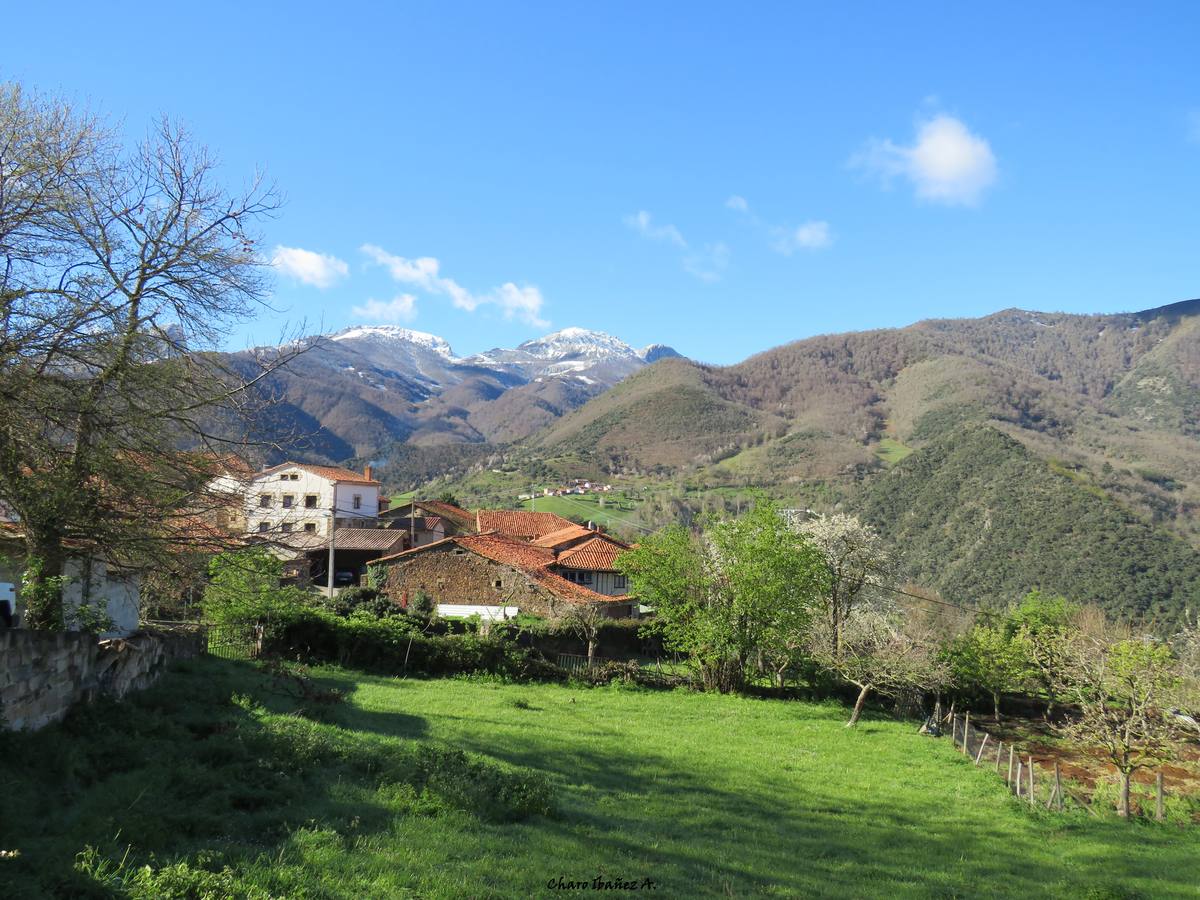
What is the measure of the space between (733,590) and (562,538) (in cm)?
2764

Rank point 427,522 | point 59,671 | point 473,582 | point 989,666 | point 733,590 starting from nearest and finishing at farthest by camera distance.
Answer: point 59,671, point 733,590, point 989,666, point 473,582, point 427,522

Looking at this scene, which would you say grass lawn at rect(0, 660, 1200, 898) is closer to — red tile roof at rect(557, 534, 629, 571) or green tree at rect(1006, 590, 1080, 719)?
green tree at rect(1006, 590, 1080, 719)

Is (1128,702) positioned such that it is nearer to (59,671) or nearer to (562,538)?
(59,671)

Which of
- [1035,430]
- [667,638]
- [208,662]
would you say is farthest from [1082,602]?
[1035,430]

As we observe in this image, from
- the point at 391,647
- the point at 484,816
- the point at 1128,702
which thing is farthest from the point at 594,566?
the point at 484,816

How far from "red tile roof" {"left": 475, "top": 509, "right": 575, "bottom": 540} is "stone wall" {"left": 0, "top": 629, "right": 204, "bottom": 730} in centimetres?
5222

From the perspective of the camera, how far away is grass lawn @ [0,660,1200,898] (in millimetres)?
6902

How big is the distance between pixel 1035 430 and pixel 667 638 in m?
144

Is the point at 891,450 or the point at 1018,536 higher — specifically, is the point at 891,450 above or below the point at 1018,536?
above

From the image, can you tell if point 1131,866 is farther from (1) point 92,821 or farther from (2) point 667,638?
(2) point 667,638

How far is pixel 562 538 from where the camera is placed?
5800cm

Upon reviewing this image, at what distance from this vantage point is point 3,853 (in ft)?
19.8

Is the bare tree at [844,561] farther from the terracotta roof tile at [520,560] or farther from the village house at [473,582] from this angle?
the village house at [473,582]

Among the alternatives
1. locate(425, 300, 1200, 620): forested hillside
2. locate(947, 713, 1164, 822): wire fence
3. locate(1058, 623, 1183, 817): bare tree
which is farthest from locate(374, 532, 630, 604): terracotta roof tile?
locate(425, 300, 1200, 620): forested hillside
